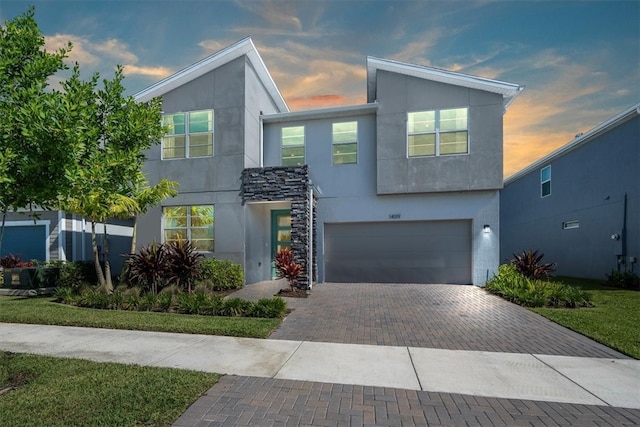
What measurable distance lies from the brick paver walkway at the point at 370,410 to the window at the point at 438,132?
10.4 m

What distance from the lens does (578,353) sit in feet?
Answer: 17.4

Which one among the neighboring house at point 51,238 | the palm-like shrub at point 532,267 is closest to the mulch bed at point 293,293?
the palm-like shrub at point 532,267

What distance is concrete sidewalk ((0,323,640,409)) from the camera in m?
4.03

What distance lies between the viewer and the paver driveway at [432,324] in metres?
5.74

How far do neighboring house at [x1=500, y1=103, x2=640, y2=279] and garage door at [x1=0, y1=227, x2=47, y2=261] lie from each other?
24.3 meters

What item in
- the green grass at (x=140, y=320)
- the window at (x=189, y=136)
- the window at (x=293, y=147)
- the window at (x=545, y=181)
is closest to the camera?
the green grass at (x=140, y=320)

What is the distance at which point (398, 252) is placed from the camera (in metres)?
13.6

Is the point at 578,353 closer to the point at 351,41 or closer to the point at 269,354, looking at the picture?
the point at 269,354

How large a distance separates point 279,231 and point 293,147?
3644mm

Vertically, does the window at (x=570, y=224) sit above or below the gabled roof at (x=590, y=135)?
below

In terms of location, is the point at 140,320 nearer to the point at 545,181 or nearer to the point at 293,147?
the point at 293,147

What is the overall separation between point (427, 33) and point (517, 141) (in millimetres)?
7260

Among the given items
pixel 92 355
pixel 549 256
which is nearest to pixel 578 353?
pixel 92 355

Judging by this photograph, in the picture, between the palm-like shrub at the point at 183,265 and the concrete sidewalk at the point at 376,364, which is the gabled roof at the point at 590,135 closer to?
the concrete sidewalk at the point at 376,364
